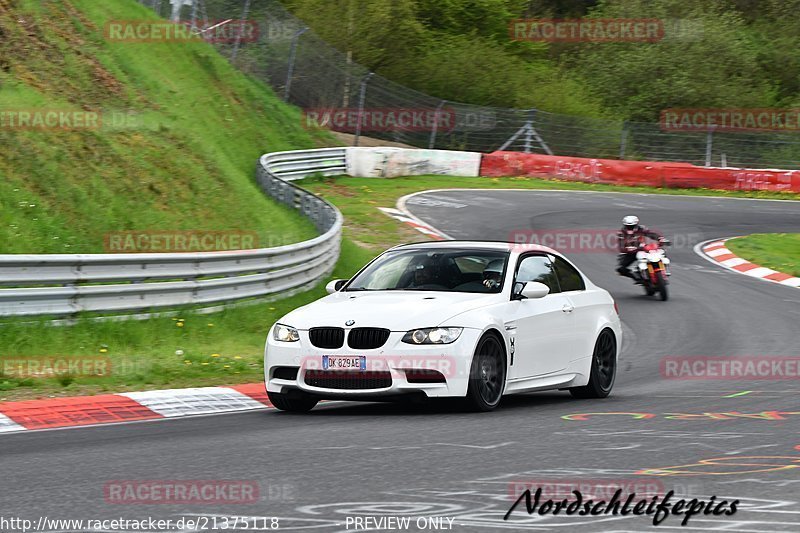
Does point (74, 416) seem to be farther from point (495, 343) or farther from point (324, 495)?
point (324, 495)

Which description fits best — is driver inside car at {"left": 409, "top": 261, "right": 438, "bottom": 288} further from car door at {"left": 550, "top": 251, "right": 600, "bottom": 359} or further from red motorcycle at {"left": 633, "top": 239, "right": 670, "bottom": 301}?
red motorcycle at {"left": 633, "top": 239, "right": 670, "bottom": 301}

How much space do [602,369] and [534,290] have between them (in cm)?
168

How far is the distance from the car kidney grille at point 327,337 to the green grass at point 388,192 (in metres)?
15.9

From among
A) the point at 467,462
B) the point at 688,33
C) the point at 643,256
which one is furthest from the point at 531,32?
the point at 467,462

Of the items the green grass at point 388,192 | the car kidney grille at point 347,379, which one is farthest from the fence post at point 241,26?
the car kidney grille at point 347,379

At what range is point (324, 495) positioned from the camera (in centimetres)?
637

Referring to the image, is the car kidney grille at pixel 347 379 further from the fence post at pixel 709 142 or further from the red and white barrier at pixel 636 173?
the fence post at pixel 709 142

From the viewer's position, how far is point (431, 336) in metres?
9.76

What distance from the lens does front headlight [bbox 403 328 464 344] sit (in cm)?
974

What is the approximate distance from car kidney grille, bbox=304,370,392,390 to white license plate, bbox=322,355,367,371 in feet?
0.13

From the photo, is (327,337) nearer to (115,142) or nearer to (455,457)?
(455,457)

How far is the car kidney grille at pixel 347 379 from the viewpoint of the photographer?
9.74m

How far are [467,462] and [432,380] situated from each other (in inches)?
90.7

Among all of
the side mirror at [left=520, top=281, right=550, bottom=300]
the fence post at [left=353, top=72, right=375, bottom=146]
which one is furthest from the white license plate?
the fence post at [left=353, top=72, right=375, bottom=146]
